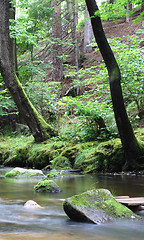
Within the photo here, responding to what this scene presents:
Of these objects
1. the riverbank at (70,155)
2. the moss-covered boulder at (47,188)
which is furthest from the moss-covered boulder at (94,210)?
the riverbank at (70,155)

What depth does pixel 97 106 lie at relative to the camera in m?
9.32

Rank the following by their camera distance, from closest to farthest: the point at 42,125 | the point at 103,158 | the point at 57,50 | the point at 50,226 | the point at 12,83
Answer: the point at 50,226 → the point at 103,158 → the point at 12,83 → the point at 42,125 → the point at 57,50

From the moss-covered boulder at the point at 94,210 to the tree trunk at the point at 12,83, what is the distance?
811 centimetres

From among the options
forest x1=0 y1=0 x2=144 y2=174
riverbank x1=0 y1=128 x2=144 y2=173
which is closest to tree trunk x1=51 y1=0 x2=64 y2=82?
forest x1=0 y1=0 x2=144 y2=174

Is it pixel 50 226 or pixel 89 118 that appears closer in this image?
pixel 50 226

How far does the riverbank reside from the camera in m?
8.39

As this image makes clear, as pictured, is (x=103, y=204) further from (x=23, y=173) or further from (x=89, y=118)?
(x=89, y=118)

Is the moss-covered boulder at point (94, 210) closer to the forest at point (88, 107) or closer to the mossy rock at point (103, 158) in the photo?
the forest at point (88, 107)

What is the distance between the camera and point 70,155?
961cm

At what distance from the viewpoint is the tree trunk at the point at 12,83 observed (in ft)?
36.4

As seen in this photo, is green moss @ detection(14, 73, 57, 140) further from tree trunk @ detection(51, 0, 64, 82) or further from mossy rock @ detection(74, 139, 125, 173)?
tree trunk @ detection(51, 0, 64, 82)

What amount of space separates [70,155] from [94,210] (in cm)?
644

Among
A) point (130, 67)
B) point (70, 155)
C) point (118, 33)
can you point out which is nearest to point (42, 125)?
point (70, 155)

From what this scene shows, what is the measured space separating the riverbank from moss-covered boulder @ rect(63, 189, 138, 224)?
4.59 m
